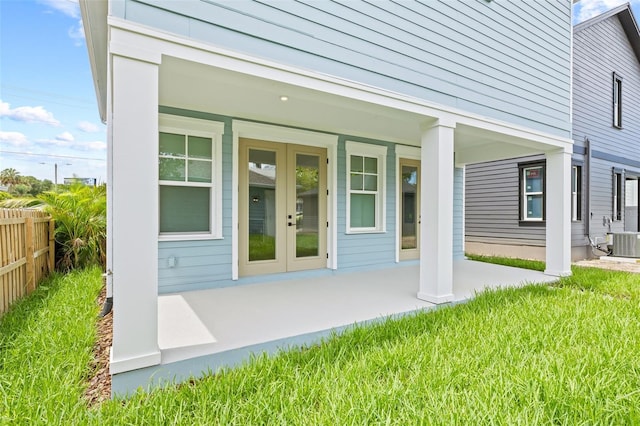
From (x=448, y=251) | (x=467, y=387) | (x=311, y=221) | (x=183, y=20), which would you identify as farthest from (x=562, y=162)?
(x=183, y=20)

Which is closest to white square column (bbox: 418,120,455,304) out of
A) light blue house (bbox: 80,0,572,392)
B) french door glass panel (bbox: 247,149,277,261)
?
light blue house (bbox: 80,0,572,392)

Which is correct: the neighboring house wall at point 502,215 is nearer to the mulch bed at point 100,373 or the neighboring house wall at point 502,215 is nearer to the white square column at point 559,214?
the white square column at point 559,214

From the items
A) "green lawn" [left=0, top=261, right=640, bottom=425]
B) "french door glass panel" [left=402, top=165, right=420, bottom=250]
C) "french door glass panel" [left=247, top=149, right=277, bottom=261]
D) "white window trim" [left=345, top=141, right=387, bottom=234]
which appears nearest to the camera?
"green lawn" [left=0, top=261, right=640, bottom=425]

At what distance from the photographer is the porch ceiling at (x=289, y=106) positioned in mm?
3041

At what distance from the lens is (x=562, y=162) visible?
599 cm

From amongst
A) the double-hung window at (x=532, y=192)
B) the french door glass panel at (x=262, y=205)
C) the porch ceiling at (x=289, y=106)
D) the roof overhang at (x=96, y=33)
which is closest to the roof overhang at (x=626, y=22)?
the double-hung window at (x=532, y=192)

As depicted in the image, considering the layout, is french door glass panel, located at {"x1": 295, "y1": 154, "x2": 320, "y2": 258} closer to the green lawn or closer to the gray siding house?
the green lawn

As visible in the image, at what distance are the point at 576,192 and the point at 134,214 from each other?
34.5 feet

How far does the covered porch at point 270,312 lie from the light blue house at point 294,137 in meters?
0.04

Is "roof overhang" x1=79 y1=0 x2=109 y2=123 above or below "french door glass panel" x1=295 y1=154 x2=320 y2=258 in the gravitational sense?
above

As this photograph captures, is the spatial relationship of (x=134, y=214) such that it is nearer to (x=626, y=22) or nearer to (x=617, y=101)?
(x=617, y=101)

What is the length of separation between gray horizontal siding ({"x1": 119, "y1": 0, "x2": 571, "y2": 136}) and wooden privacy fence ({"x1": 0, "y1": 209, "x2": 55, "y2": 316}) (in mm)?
2999

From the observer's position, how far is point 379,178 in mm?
6566

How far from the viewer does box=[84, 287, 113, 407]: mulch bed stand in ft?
7.34
